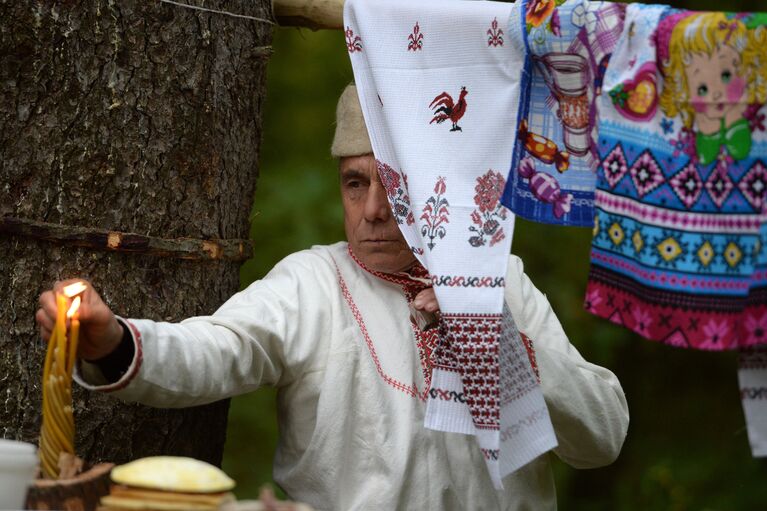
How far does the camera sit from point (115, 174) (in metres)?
2.58

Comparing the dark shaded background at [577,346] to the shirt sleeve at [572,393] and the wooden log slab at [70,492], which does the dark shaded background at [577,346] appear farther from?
the wooden log slab at [70,492]

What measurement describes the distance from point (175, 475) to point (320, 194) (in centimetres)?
294

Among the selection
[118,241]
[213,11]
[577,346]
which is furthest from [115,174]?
[577,346]

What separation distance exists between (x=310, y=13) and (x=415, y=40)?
0.52m

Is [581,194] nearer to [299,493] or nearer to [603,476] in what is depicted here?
[299,493]

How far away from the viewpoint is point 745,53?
6.64ft

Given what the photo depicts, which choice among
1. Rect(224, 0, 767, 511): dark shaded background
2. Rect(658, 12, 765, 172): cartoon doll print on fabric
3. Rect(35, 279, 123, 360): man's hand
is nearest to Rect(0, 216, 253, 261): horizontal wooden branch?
Rect(35, 279, 123, 360): man's hand

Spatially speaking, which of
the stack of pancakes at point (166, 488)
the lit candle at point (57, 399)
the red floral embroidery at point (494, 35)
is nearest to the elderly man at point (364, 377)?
the lit candle at point (57, 399)

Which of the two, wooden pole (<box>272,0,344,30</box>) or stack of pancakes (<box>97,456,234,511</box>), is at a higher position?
wooden pole (<box>272,0,344,30</box>)

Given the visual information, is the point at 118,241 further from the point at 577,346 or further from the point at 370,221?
the point at 577,346

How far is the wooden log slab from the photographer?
1.82m

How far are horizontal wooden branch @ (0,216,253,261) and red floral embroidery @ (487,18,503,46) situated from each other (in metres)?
0.86

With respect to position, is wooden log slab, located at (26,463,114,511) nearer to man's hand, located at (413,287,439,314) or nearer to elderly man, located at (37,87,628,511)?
elderly man, located at (37,87,628,511)

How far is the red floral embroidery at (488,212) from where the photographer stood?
235 centimetres
